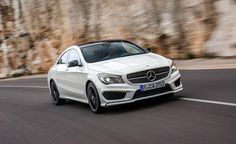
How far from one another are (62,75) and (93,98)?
235cm

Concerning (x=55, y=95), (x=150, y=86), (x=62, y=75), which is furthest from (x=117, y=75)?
(x=55, y=95)

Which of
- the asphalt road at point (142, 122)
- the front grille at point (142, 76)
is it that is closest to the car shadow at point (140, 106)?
the asphalt road at point (142, 122)

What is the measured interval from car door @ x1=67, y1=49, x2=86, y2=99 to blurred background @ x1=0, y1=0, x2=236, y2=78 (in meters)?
8.34

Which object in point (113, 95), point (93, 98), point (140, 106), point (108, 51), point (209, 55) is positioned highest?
point (108, 51)

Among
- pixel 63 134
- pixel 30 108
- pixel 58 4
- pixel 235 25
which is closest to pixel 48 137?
pixel 63 134

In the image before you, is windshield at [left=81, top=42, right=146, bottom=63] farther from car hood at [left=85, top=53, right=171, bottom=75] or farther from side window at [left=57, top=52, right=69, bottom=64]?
side window at [left=57, top=52, right=69, bottom=64]

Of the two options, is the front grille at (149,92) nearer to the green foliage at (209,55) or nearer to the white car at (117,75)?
the white car at (117,75)

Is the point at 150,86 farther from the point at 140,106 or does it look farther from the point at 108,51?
the point at 108,51

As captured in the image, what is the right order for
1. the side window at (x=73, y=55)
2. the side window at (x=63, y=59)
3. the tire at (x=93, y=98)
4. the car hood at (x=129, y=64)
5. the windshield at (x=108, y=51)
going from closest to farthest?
the car hood at (x=129, y=64), the tire at (x=93, y=98), the windshield at (x=108, y=51), the side window at (x=73, y=55), the side window at (x=63, y=59)

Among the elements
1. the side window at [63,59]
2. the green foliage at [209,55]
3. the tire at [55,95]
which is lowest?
the green foliage at [209,55]

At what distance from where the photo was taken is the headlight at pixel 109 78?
389 inches

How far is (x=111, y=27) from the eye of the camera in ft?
94.6

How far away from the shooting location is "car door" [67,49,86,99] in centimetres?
1106

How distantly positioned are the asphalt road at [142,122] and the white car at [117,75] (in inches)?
11.8
